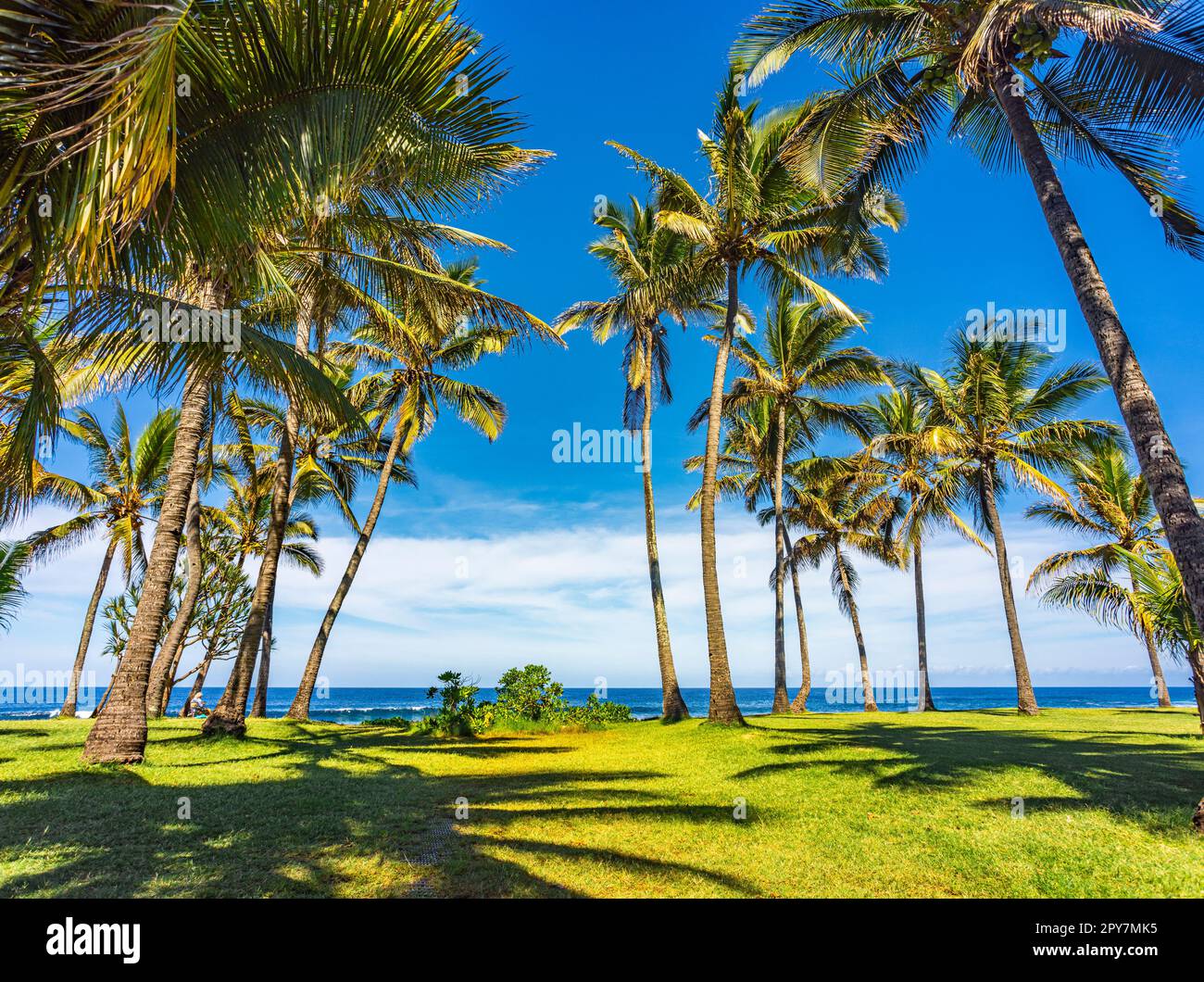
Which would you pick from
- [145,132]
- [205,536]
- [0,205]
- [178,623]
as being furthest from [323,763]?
[205,536]

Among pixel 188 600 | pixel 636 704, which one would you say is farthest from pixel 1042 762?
pixel 636 704

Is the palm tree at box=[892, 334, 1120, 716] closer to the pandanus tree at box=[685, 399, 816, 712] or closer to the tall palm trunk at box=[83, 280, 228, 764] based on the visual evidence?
the pandanus tree at box=[685, 399, 816, 712]

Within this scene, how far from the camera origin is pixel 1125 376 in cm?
601

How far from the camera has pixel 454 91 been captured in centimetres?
532

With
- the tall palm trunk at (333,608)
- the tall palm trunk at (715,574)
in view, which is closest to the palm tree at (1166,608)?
the tall palm trunk at (715,574)

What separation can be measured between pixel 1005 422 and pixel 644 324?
40.9 feet

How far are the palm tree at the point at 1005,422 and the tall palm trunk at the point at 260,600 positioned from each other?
1807 cm

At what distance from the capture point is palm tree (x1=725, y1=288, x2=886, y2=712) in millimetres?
20344

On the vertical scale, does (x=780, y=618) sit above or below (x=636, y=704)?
above

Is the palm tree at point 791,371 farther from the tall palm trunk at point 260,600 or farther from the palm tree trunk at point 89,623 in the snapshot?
the palm tree trunk at point 89,623

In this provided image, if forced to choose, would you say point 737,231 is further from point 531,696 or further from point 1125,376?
point 531,696

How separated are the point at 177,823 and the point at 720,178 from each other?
1508 centimetres

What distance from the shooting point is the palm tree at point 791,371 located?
2034cm
